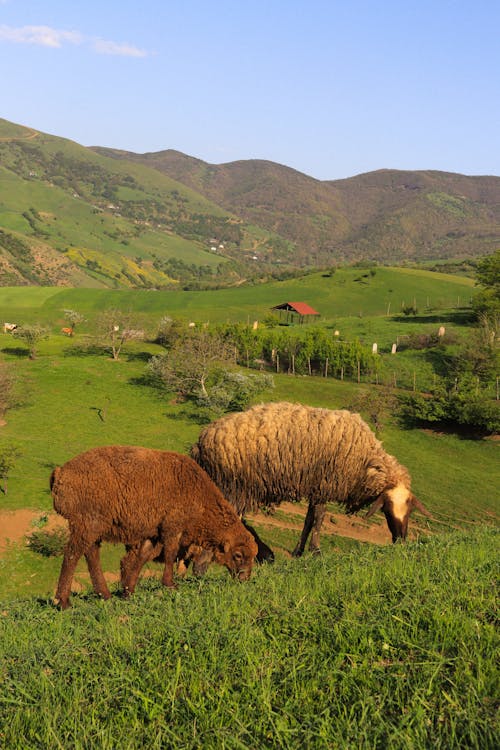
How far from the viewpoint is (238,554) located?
394 inches

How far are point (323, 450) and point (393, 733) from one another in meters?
10.9

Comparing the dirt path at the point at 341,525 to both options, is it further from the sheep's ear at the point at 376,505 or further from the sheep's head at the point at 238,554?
the sheep's head at the point at 238,554

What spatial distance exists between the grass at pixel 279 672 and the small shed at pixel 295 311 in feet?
339

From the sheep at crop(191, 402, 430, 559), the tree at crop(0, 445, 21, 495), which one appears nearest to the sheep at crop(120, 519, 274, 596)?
the sheep at crop(191, 402, 430, 559)

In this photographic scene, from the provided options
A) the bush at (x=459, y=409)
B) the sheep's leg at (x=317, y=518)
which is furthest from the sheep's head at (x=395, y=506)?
the bush at (x=459, y=409)

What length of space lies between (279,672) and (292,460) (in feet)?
32.9

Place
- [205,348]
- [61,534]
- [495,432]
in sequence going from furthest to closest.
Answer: [205,348]
[495,432]
[61,534]

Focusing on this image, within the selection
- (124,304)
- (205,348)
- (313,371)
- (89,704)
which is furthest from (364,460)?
(124,304)

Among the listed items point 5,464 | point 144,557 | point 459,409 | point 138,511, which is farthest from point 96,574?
point 459,409

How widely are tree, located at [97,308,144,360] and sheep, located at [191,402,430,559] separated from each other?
55863 millimetres

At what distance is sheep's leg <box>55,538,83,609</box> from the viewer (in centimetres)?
928

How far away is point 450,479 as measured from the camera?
127 ft

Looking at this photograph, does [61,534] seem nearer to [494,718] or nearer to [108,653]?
[108,653]

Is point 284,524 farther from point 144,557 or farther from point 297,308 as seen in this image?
point 297,308
